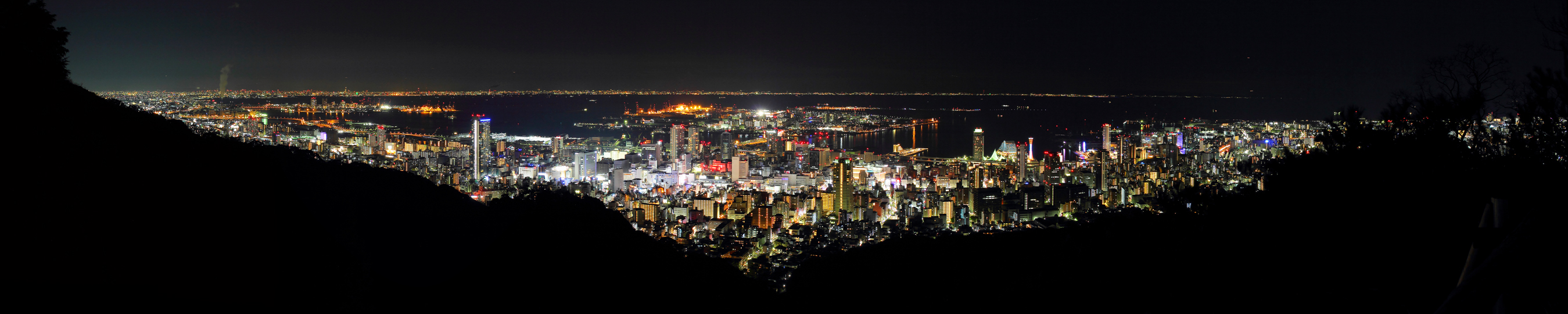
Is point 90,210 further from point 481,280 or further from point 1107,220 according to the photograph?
point 1107,220

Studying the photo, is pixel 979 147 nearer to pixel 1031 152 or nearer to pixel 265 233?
pixel 1031 152

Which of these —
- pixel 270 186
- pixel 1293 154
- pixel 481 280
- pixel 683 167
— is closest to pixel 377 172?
pixel 270 186

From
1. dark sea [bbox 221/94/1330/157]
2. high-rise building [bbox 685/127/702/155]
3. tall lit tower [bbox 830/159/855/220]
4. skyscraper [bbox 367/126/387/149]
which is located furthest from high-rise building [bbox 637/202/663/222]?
dark sea [bbox 221/94/1330/157]

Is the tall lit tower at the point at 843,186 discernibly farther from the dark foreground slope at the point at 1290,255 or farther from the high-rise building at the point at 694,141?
the high-rise building at the point at 694,141

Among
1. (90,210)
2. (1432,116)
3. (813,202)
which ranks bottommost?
(813,202)

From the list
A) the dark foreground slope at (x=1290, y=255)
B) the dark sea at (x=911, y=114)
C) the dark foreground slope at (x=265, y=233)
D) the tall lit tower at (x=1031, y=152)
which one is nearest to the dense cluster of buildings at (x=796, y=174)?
the tall lit tower at (x=1031, y=152)

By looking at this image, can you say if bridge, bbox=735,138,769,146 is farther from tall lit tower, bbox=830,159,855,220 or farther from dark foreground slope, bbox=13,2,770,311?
dark foreground slope, bbox=13,2,770,311

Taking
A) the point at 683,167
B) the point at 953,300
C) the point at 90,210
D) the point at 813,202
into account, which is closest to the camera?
the point at 90,210
